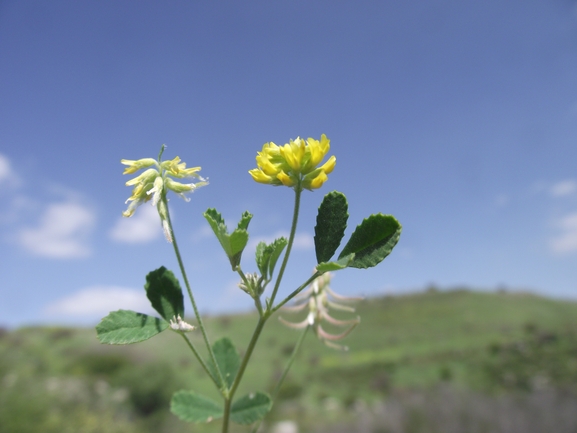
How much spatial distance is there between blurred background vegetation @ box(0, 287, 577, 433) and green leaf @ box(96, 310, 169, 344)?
11.6 m

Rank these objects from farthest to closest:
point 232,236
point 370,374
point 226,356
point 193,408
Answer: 1. point 370,374
2. point 226,356
3. point 193,408
4. point 232,236

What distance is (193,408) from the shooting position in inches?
36.6

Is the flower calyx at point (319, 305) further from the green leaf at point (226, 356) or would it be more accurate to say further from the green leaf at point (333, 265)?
the green leaf at point (333, 265)

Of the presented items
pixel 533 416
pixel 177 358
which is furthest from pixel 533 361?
pixel 177 358

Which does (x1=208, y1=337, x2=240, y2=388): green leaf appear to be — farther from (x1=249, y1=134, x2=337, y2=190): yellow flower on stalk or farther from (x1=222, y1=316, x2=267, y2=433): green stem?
(x1=249, y1=134, x2=337, y2=190): yellow flower on stalk

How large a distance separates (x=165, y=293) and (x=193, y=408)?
0.93ft

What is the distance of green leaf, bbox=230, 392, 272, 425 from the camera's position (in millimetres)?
832

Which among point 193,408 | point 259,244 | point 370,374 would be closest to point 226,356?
point 193,408

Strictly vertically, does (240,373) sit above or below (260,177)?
below

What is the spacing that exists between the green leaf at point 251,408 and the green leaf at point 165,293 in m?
0.24

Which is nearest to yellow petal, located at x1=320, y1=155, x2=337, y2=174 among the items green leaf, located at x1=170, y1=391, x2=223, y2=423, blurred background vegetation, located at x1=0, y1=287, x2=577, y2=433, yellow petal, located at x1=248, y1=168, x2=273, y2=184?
yellow petal, located at x1=248, y1=168, x2=273, y2=184

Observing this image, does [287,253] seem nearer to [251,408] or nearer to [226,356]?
[251,408]

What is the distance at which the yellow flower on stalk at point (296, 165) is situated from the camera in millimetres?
740

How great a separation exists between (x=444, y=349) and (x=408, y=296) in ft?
23.2
